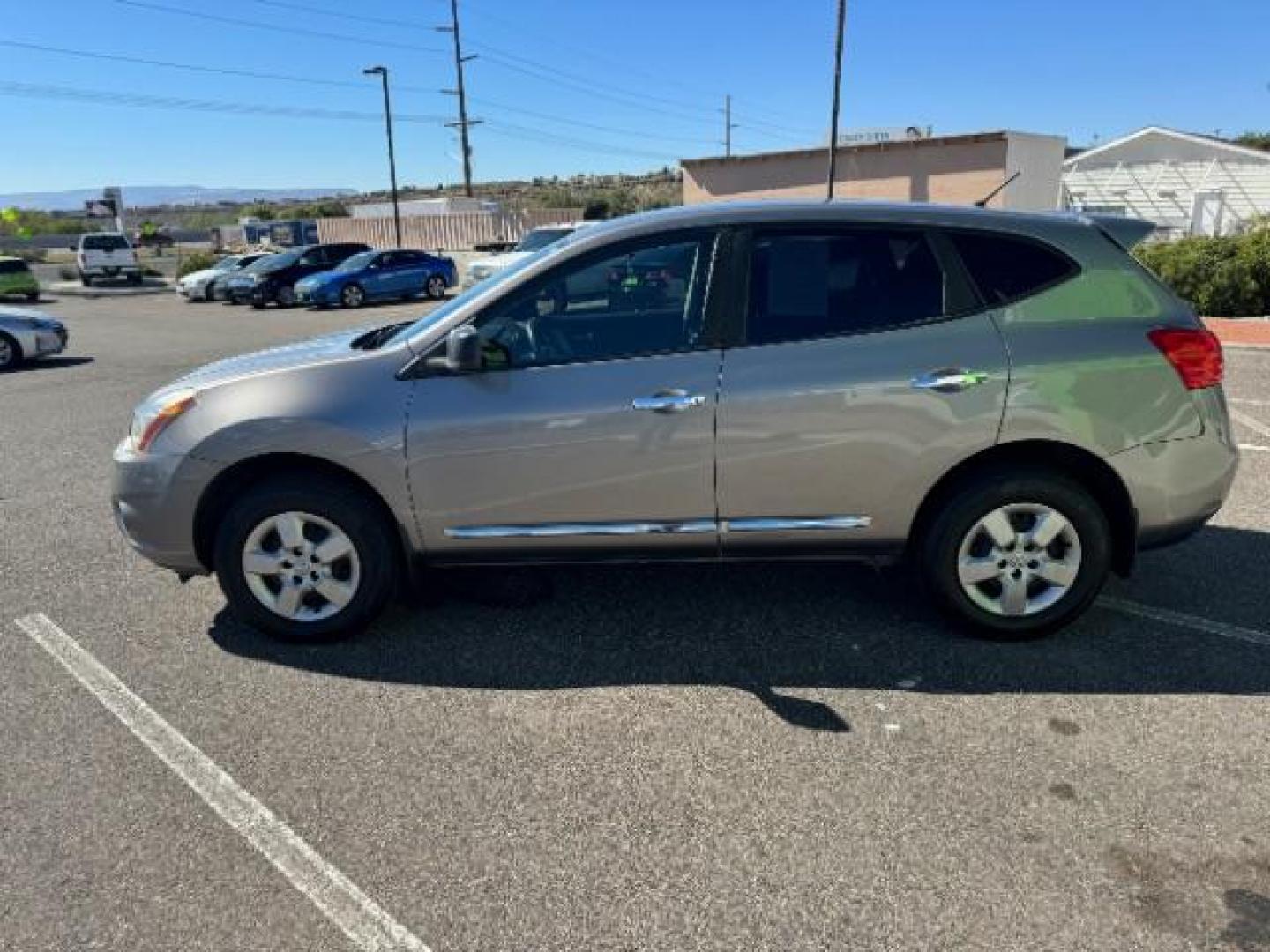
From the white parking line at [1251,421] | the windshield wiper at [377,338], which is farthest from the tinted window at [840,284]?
the white parking line at [1251,421]

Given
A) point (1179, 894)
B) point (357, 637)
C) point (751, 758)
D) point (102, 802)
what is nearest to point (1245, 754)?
point (1179, 894)

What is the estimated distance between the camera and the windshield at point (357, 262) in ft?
77.0

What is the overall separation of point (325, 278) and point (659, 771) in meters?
22.8

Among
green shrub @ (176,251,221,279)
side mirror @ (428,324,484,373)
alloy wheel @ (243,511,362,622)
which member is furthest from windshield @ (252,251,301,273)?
side mirror @ (428,324,484,373)

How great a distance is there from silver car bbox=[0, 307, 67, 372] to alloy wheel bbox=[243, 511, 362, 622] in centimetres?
1258

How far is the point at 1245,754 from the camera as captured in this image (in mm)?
2902

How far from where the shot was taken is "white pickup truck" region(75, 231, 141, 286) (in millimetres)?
35000

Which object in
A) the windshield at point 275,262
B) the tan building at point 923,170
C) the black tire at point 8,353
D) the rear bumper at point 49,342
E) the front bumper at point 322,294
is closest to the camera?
the black tire at point 8,353

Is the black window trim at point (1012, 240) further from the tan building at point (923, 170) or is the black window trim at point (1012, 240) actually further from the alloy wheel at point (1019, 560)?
the tan building at point (923, 170)

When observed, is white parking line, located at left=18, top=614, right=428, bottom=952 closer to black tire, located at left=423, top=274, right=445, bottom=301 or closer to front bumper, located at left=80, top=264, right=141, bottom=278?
black tire, located at left=423, top=274, right=445, bottom=301

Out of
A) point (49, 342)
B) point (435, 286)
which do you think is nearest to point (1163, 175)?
point (435, 286)

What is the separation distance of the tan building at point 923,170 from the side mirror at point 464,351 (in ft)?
81.8

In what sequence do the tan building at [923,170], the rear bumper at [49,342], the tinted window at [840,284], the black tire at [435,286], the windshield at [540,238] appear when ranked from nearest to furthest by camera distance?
the tinted window at [840,284] → the rear bumper at [49,342] → the windshield at [540,238] → the black tire at [435,286] → the tan building at [923,170]

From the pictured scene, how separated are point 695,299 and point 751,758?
1712mm
